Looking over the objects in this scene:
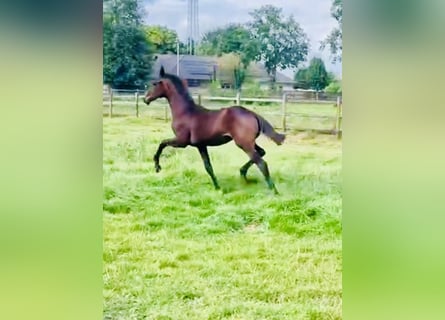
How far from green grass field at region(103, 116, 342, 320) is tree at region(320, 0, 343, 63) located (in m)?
0.32

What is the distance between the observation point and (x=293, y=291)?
237 centimetres

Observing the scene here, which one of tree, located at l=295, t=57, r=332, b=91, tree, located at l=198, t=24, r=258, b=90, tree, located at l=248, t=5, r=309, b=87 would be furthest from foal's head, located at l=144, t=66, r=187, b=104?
tree, located at l=295, t=57, r=332, b=91

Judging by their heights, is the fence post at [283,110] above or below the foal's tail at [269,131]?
above

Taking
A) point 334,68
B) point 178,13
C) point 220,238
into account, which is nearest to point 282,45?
point 334,68

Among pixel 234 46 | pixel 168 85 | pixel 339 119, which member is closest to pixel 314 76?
pixel 339 119

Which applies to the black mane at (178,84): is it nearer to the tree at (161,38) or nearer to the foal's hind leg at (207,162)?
the tree at (161,38)

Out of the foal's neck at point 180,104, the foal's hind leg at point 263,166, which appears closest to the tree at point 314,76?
the foal's hind leg at point 263,166

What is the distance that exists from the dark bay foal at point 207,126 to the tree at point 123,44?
10cm

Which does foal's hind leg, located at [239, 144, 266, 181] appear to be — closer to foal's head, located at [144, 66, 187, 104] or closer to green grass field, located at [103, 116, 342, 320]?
green grass field, located at [103, 116, 342, 320]

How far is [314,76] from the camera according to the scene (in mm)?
2379

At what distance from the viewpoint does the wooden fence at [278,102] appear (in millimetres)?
2377

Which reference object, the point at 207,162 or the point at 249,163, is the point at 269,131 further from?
the point at 207,162

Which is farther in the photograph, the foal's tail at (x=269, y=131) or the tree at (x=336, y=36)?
the foal's tail at (x=269, y=131)

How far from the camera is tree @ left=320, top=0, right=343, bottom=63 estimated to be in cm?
231
